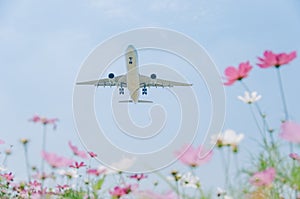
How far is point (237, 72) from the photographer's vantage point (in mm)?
1668

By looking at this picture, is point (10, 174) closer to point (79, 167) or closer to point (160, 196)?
point (79, 167)

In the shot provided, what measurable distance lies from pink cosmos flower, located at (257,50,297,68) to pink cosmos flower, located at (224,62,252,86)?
0.06 meters

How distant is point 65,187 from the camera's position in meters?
2.28

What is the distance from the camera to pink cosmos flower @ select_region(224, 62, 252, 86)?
1664mm

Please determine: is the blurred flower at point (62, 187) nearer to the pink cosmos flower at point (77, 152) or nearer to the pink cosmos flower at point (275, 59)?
the pink cosmos flower at point (77, 152)

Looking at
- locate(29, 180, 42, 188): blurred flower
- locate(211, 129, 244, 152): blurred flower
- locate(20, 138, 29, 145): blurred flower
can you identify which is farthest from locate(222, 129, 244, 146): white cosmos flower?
locate(29, 180, 42, 188): blurred flower

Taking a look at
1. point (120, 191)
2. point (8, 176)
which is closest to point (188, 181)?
point (120, 191)

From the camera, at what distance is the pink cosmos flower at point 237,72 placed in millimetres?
1664

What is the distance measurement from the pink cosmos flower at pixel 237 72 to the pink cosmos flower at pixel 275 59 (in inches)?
2.3

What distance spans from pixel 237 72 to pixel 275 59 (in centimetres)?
15

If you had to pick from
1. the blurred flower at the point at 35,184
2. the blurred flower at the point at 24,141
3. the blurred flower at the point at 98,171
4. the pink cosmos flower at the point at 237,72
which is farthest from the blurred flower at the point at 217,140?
the blurred flower at the point at 35,184

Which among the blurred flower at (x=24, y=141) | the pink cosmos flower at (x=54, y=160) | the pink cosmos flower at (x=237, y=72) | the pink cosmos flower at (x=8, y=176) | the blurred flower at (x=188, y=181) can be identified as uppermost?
the pink cosmos flower at (x=237, y=72)

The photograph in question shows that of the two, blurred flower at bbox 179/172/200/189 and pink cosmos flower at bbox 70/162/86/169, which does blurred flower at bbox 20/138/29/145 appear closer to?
pink cosmos flower at bbox 70/162/86/169

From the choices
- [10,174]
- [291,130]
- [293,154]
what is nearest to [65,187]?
[10,174]
